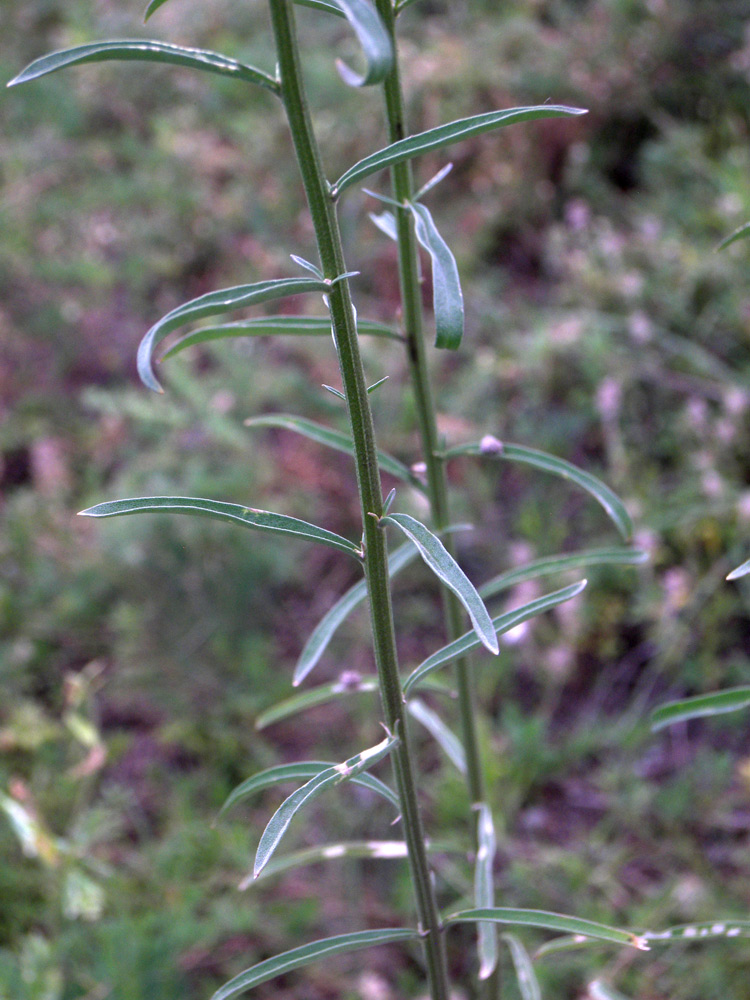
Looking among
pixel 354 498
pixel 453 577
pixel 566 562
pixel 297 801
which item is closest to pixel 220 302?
pixel 453 577

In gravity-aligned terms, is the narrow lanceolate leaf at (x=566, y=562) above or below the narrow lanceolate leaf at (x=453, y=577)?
below

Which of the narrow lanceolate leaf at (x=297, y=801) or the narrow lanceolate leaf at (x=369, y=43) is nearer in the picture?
the narrow lanceolate leaf at (x=369, y=43)

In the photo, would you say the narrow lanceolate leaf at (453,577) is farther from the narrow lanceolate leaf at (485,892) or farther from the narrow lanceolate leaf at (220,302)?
the narrow lanceolate leaf at (485,892)

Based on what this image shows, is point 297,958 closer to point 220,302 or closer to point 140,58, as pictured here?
point 220,302

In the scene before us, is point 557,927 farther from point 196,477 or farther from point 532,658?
point 196,477

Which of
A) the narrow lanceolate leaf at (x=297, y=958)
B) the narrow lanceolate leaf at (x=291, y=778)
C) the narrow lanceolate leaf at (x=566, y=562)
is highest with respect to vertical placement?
the narrow lanceolate leaf at (x=566, y=562)

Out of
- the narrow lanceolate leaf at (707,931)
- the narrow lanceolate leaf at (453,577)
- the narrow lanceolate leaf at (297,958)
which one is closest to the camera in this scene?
the narrow lanceolate leaf at (453,577)

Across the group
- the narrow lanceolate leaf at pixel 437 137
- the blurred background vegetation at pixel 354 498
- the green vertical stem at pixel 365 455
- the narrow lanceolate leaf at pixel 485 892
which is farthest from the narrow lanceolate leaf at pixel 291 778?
the narrow lanceolate leaf at pixel 437 137

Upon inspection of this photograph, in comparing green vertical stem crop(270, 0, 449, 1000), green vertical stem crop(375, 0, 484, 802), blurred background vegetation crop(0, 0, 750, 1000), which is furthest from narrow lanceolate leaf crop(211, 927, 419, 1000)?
blurred background vegetation crop(0, 0, 750, 1000)
